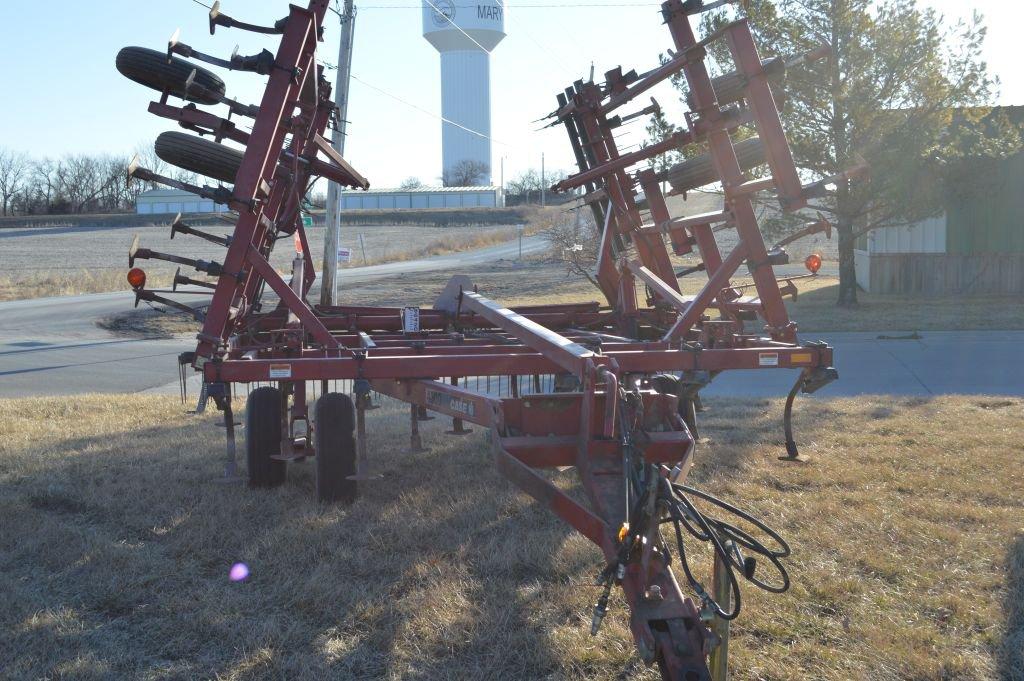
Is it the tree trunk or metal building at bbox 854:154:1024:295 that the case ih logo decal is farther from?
metal building at bbox 854:154:1024:295

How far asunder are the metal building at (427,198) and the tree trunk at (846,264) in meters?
74.9

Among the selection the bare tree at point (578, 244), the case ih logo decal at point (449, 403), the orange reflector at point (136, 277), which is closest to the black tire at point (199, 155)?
the orange reflector at point (136, 277)

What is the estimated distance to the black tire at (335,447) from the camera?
5.74m

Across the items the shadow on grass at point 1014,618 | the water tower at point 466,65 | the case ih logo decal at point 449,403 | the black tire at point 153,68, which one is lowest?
the shadow on grass at point 1014,618

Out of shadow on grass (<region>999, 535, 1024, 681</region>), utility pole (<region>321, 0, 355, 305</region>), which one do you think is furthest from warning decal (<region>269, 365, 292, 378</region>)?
utility pole (<region>321, 0, 355, 305</region>)

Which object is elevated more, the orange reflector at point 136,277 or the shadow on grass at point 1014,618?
the orange reflector at point 136,277

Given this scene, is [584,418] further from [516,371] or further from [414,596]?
[516,371]

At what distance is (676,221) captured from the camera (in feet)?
23.8

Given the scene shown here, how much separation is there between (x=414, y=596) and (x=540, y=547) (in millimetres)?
832

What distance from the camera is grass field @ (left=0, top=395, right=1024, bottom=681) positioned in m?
3.77

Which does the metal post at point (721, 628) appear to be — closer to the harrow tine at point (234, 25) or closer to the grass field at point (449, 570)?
the grass field at point (449, 570)

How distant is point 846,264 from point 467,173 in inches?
3435

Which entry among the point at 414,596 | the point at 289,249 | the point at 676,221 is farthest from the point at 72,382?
the point at 289,249

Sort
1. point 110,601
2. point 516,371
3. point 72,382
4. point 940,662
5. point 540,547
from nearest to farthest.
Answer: point 940,662 < point 110,601 < point 540,547 < point 516,371 < point 72,382
